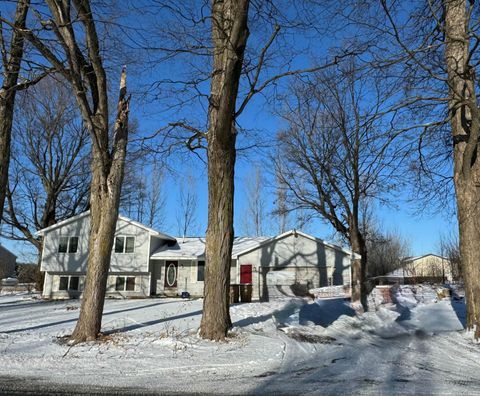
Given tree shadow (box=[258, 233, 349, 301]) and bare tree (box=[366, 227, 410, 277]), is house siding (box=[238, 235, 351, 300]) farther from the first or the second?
bare tree (box=[366, 227, 410, 277])

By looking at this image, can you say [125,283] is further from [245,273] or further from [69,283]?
[245,273]

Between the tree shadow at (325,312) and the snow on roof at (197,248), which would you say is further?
the snow on roof at (197,248)

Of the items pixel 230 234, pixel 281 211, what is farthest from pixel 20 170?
pixel 230 234

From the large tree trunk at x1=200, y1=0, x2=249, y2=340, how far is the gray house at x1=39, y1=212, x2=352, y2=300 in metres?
18.3

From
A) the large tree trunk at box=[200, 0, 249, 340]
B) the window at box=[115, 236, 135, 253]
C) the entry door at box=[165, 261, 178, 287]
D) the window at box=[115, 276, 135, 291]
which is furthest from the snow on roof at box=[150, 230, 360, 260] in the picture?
the large tree trunk at box=[200, 0, 249, 340]

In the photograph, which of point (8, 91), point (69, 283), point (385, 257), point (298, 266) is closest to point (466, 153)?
point (8, 91)

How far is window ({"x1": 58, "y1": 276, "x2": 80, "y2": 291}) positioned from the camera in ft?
95.6

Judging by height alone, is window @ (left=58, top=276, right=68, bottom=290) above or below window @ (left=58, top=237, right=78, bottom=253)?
below

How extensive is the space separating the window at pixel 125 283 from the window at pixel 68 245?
11.8ft

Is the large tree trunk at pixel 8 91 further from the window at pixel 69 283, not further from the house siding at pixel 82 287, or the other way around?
the window at pixel 69 283

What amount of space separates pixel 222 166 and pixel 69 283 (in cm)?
2380

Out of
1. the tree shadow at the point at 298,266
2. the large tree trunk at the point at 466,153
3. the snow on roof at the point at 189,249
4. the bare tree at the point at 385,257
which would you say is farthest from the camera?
the bare tree at the point at 385,257

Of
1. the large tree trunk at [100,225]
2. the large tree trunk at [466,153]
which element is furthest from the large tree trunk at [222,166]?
the large tree trunk at [466,153]

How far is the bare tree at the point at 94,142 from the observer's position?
8.89 metres
